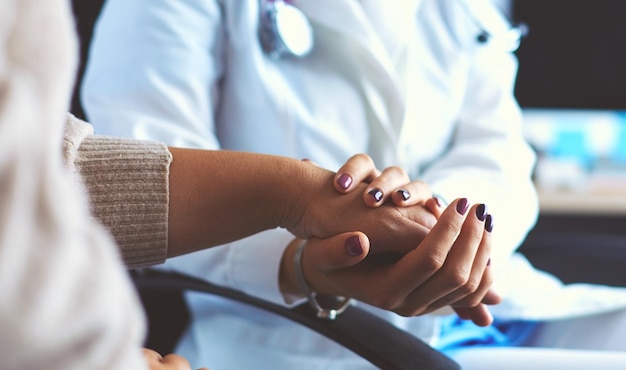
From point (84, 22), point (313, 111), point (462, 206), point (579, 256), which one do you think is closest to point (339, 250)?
point (462, 206)

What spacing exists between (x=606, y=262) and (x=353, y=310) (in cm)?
116

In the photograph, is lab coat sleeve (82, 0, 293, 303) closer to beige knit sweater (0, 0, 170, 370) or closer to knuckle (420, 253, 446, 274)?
knuckle (420, 253, 446, 274)

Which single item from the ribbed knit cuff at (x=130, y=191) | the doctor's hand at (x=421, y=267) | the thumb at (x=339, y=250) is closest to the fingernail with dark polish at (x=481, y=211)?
the doctor's hand at (x=421, y=267)

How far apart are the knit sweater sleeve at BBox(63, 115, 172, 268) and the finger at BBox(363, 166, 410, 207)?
18cm

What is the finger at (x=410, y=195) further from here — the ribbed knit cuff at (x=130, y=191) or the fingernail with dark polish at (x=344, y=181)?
the ribbed knit cuff at (x=130, y=191)

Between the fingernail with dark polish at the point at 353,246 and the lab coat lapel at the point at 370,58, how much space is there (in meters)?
0.34

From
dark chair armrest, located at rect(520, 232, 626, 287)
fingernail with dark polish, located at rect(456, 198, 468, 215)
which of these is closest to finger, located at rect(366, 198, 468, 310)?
fingernail with dark polish, located at rect(456, 198, 468, 215)

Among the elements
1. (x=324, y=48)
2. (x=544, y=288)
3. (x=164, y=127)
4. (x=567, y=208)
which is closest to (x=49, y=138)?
(x=164, y=127)

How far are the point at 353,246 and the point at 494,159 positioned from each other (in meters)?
A: 0.40

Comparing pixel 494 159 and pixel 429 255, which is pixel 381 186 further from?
pixel 494 159

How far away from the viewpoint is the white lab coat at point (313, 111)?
900 mm

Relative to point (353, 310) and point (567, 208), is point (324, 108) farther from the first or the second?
point (567, 208)

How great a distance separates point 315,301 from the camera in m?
0.76

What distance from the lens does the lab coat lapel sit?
3.10ft
